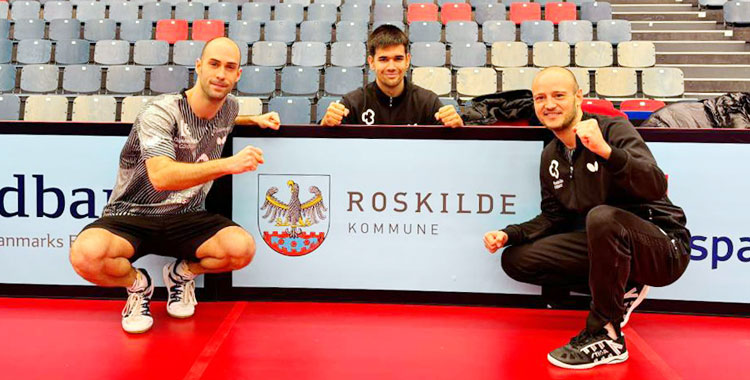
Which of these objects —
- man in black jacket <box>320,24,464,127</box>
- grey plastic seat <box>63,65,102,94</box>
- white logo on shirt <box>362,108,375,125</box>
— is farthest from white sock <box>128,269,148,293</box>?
grey plastic seat <box>63,65,102,94</box>

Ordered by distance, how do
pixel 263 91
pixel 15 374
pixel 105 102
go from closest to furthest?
pixel 15 374 → pixel 105 102 → pixel 263 91

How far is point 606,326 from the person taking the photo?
7.67 feet

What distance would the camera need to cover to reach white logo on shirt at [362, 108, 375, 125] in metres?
3.47

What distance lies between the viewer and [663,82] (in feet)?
20.9

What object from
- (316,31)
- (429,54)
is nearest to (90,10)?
(316,31)

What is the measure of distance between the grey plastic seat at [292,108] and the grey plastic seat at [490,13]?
9.87ft

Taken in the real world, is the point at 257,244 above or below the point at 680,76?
below

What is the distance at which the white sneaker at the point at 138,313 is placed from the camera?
102 inches

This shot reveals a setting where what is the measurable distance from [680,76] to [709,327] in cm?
446

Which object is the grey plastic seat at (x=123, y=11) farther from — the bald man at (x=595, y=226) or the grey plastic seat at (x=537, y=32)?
the bald man at (x=595, y=226)

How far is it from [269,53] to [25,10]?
366 cm

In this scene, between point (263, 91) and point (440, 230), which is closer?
point (440, 230)

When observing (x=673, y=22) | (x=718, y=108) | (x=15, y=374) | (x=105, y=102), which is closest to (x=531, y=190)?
(x=718, y=108)

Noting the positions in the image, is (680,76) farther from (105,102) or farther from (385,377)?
(105,102)
